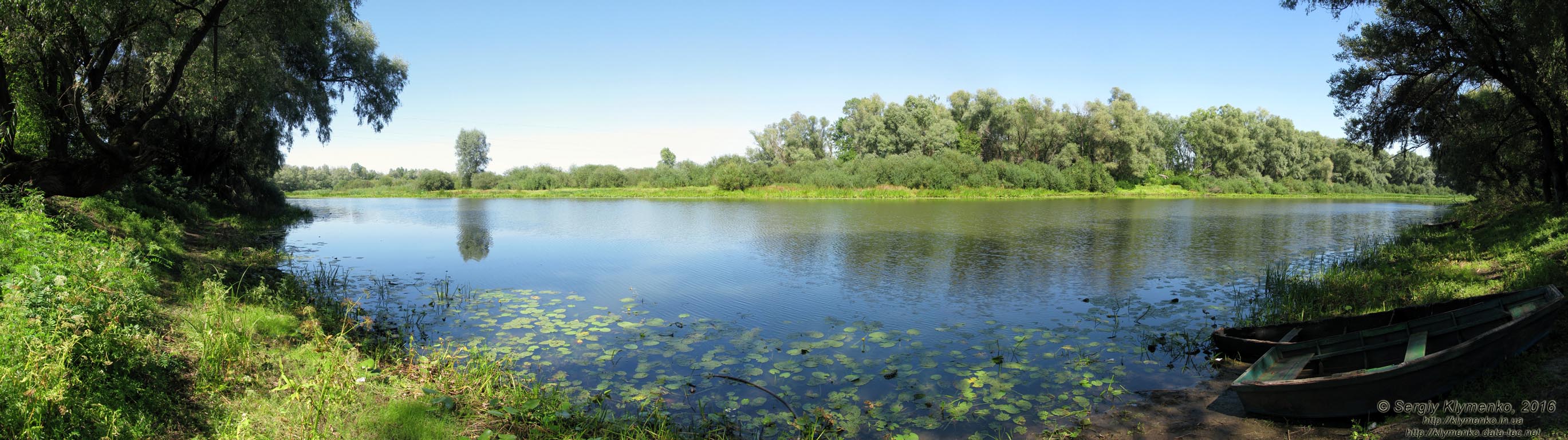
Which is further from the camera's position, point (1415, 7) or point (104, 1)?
point (1415, 7)

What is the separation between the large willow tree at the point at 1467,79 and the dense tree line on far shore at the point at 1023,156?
41.5 metres

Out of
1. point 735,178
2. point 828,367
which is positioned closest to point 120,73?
point 828,367

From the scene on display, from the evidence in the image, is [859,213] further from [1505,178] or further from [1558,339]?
[1558,339]

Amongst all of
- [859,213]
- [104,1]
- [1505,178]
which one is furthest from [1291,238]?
[104,1]

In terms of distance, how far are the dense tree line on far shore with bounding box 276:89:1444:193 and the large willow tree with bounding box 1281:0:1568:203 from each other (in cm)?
4149

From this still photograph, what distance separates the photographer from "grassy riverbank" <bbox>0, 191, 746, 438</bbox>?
388cm

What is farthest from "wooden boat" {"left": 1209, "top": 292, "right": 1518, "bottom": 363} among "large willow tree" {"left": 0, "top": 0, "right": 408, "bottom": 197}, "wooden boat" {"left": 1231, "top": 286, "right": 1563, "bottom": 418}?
"large willow tree" {"left": 0, "top": 0, "right": 408, "bottom": 197}

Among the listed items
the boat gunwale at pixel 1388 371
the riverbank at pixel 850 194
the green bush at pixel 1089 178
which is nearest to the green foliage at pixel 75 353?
the boat gunwale at pixel 1388 371

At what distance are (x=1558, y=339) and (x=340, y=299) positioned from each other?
50.2 feet

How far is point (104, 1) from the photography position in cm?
891

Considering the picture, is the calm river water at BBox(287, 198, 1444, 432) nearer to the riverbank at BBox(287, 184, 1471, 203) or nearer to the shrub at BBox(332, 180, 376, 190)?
the riverbank at BBox(287, 184, 1471, 203)

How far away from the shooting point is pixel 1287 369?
251 inches

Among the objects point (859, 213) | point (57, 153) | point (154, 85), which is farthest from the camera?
point (859, 213)

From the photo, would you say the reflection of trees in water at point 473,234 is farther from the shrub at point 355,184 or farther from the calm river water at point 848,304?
the shrub at point 355,184
